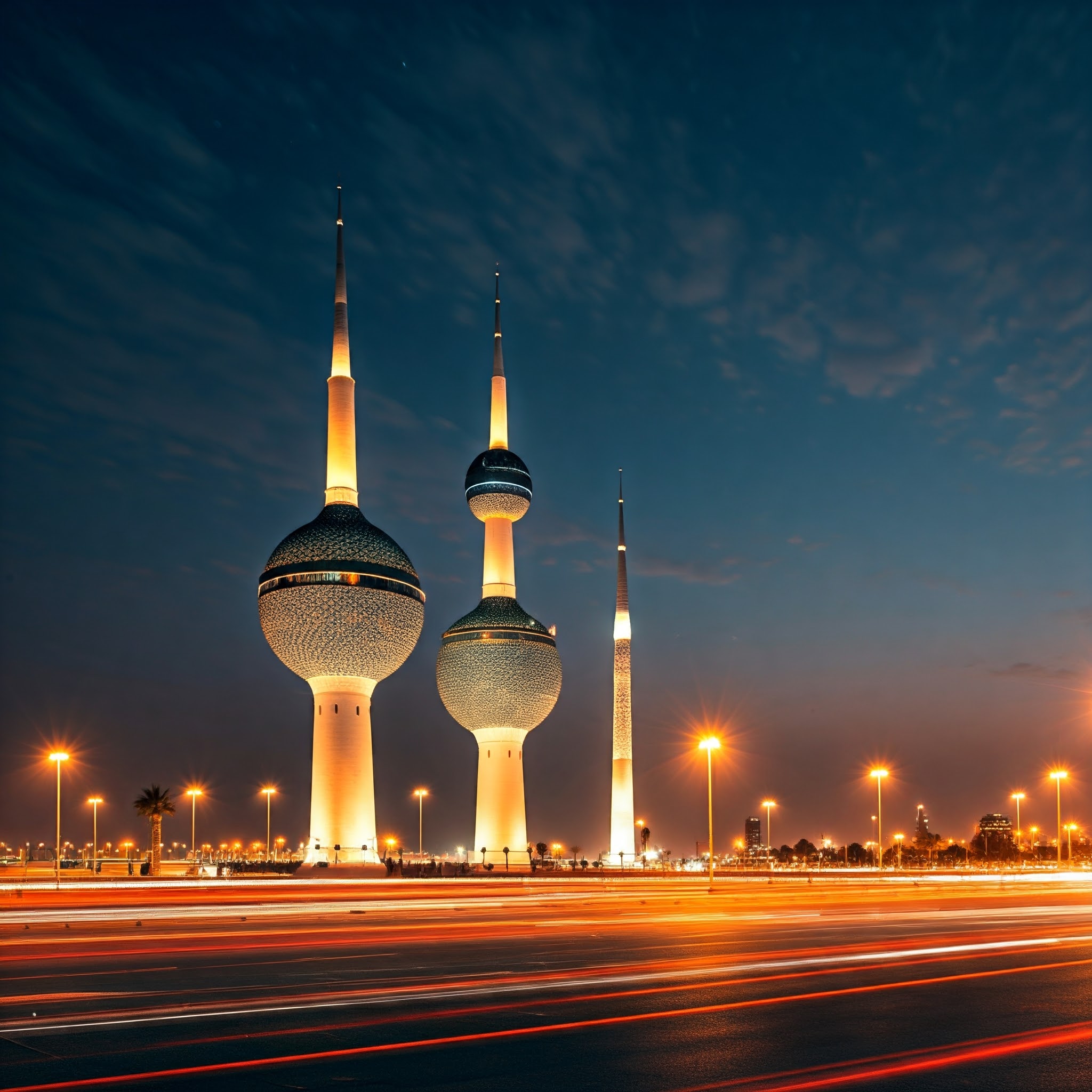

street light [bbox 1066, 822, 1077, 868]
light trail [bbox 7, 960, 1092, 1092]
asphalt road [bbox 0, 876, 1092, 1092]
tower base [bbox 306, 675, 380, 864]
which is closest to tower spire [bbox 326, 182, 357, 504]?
tower base [bbox 306, 675, 380, 864]

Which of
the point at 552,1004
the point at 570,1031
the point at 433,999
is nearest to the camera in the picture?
the point at 570,1031

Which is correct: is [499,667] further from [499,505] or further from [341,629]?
[341,629]

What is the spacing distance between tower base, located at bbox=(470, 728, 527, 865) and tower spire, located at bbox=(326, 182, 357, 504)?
35.6 metres

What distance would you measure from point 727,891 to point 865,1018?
112 ft

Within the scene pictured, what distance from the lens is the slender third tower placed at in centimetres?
12275

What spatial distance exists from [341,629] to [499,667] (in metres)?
28.5

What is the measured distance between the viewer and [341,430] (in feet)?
347

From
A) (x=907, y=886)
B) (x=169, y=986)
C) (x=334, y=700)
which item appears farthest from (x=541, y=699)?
(x=169, y=986)

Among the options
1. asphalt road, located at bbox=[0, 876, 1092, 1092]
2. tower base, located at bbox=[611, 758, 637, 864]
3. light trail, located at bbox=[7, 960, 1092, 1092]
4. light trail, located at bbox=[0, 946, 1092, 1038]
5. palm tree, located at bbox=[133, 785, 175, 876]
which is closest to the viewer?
light trail, located at bbox=[7, 960, 1092, 1092]

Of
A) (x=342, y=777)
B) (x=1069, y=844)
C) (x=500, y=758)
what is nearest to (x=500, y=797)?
(x=500, y=758)

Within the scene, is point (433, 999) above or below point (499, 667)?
below

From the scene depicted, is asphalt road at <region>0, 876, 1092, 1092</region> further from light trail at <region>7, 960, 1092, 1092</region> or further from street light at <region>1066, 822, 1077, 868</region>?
street light at <region>1066, 822, 1077, 868</region>

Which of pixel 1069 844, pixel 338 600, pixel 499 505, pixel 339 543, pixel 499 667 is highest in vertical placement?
pixel 499 505

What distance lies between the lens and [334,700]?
10125 cm
